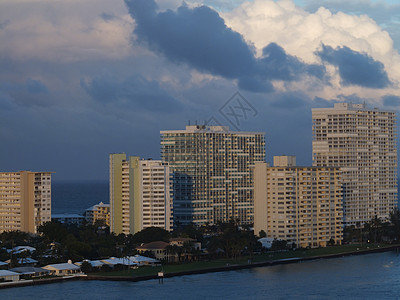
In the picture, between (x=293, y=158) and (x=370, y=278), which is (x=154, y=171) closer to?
(x=293, y=158)

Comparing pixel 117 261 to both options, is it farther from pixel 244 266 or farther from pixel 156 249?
pixel 244 266

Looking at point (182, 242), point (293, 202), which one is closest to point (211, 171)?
point (293, 202)

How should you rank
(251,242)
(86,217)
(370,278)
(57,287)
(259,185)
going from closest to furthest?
(57,287), (370,278), (251,242), (259,185), (86,217)

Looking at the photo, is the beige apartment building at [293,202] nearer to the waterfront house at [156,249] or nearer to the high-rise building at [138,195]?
the high-rise building at [138,195]

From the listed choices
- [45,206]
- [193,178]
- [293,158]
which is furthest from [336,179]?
[45,206]

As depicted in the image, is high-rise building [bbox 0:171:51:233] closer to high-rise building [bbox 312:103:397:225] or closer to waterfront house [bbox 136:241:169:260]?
waterfront house [bbox 136:241:169:260]

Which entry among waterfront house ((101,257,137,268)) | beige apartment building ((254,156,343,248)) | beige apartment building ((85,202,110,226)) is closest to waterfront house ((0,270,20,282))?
waterfront house ((101,257,137,268))
